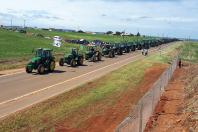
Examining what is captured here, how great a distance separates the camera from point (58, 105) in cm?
2234

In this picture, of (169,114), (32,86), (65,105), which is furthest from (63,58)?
(169,114)

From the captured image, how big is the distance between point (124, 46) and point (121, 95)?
54977 millimetres

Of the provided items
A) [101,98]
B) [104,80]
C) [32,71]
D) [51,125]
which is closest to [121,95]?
[101,98]

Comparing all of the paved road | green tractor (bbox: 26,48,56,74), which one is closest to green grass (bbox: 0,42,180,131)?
the paved road

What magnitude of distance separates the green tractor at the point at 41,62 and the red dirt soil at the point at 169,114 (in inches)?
464

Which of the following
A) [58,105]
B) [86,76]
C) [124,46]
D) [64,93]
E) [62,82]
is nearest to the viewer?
[58,105]

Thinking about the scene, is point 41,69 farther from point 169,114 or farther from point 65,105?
point 169,114

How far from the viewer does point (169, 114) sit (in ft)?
70.9

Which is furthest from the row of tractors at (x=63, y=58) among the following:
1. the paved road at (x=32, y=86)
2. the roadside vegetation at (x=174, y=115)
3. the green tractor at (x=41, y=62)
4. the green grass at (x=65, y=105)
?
the roadside vegetation at (x=174, y=115)

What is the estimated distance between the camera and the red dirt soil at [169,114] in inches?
700

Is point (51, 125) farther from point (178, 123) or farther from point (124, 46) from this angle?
point (124, 46)

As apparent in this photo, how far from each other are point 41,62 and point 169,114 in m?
18.2

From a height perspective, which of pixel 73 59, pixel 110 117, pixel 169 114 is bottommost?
pixel 169 114

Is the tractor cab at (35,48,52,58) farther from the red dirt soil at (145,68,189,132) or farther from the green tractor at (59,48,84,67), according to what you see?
Result: the red dirt soil at (145,68,189,132)
